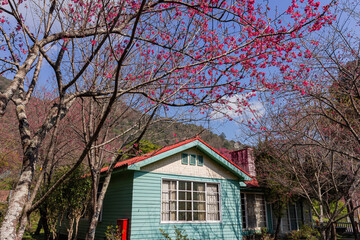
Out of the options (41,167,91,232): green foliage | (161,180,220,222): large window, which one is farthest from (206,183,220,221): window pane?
(41,167,91,232): green foliage

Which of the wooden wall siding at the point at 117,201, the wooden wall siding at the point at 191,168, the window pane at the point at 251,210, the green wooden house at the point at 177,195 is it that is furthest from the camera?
the window pane at the point at 251,210

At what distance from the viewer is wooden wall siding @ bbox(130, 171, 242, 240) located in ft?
32.1

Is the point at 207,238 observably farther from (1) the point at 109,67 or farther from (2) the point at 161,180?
(1) the point at 109,67

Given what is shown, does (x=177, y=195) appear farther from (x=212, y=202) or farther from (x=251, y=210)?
(x=251, y=210)

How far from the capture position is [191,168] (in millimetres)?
11703

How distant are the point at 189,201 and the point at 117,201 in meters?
3.05

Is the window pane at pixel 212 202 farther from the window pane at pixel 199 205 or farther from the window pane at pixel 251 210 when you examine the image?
the window pane at pixel 251 210

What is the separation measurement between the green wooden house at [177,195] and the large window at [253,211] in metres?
2.29

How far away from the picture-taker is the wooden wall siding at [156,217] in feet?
32.1

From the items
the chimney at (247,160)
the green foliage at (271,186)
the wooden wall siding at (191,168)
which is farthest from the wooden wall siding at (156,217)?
the chimney at (247,160)

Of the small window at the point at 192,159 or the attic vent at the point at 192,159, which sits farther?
the small window at the point at 192,159

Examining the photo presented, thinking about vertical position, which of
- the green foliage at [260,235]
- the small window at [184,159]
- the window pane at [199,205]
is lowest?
the green foliage at [260,235]

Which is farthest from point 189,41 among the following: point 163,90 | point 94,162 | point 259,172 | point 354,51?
Answer: point 259,172

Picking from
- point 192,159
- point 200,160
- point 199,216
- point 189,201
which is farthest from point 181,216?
point 200,160
